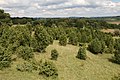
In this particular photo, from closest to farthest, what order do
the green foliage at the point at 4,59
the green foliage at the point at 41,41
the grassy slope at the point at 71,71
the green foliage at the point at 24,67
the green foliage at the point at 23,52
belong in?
the grassy slope at the point at 71,71, the green foliage at the point at 4,59, the green foliage at the point at 24,67, the green foliage at the point at 23,52, the green foliage at the point at 41,41

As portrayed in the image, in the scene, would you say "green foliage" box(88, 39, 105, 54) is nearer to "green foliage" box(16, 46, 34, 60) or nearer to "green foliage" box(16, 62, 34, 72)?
"green foliage" box(16, 46, 34, 60)

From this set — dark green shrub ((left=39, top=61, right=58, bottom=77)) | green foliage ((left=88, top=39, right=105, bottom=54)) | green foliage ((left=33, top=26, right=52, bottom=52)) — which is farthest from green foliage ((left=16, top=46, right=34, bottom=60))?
green foliage ((left=88, top=39, right=105, bottom=54))

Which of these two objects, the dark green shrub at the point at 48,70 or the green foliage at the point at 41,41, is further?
the green foliage at the point at 41,41

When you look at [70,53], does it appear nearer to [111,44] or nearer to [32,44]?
[32,44]

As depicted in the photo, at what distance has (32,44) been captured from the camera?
65125 millimetres

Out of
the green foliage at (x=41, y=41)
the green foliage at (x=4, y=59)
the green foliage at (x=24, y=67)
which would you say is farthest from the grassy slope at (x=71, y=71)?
the green foliage at (x=41, y=41)

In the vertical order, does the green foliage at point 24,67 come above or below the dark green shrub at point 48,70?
above

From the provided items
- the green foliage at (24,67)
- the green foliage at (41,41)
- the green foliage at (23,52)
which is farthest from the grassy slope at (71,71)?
the green foliage at (23,52)

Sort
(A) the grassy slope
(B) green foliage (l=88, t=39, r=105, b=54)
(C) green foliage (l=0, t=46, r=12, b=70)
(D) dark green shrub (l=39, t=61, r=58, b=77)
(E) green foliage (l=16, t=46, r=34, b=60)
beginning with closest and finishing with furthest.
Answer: (A) the grassy slope
(C) green foliage (l=0, t=46, r=12, b=70)
(D) dark green shrub (l=39, t=61, r=58, b=77)
(E) green foliage (l=16, t=46, r=34, b=60)
(B) green foliage (l=88, t=39, r=105, b=54)

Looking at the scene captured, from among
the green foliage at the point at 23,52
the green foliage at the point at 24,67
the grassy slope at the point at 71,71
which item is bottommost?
the grassy slope at the point at 71,71

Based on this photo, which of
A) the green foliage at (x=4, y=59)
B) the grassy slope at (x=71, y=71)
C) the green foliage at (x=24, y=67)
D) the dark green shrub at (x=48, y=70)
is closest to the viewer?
the grassy slope at (x=71, y=71)

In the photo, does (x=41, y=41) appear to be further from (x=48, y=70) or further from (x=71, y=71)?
(x=48, y=70)

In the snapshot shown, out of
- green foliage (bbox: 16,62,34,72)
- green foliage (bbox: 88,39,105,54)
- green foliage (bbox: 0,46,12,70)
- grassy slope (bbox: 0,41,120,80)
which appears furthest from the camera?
green foliage (bbox: 88,39,105,54)

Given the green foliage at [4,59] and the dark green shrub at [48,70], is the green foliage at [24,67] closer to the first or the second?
the green foliage at [4,59]
